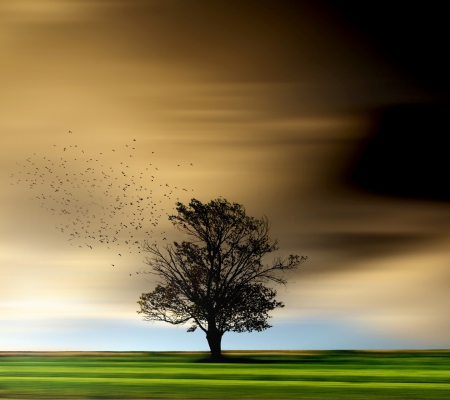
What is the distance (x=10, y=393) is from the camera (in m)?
14.4

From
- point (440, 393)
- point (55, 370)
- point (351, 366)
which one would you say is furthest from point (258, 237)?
point (440, 393)

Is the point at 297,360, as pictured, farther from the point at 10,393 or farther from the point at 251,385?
the point at 10,393

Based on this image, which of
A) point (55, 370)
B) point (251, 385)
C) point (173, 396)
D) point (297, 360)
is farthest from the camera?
point (297, 360)

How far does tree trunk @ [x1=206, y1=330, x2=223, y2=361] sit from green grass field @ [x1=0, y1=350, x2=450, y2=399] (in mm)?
431

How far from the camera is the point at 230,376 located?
17578mm

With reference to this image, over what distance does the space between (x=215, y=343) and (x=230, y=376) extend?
4596mm

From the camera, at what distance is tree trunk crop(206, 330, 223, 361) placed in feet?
72.4

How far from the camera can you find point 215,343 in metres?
22.2

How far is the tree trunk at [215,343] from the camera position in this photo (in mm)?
22062

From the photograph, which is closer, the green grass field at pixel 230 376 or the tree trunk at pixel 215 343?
the green grass field at pixel 230 376

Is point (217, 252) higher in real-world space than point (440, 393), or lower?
higher

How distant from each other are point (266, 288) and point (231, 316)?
1312mm

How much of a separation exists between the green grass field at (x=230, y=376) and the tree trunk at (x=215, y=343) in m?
0.43

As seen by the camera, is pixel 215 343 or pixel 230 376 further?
pixel 215 343
